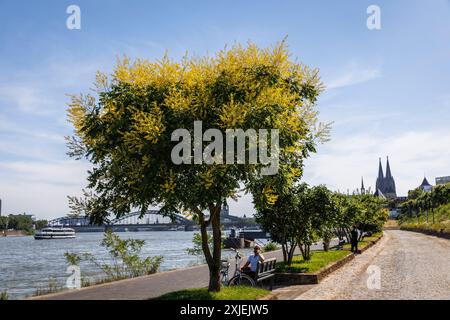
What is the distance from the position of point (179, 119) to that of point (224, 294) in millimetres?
4673

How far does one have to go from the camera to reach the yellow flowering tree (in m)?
10.6

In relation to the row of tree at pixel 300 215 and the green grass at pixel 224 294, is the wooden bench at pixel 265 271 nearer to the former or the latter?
the green grass at pixel 224 294

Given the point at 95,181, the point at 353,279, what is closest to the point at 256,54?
the point at 95,181

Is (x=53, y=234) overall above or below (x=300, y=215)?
below

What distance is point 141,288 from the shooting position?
16.1 metres

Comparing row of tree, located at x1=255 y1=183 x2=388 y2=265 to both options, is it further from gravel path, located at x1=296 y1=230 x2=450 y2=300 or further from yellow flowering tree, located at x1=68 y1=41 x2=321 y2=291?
yellow flowering tree, located at x1=68 y1=41 x2=321 y2=291

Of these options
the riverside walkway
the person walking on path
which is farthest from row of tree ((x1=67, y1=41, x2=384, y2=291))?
the person walking on path

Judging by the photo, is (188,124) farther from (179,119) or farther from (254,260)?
(254,260)

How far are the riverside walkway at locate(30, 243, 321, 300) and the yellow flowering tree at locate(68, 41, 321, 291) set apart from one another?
Result: 11.8 ft

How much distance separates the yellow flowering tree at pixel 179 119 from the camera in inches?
419

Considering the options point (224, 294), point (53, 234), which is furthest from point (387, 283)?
point (53, 234)
